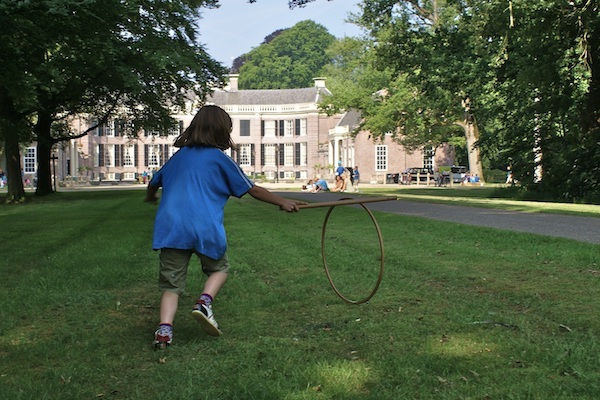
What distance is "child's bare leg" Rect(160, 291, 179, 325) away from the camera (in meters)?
4.44

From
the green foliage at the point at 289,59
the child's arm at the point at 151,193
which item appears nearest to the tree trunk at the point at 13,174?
the child's arm at the point at 151,193

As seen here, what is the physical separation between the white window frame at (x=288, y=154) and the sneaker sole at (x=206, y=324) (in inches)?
3342

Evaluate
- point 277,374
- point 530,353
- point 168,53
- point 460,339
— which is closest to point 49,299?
point 277,374

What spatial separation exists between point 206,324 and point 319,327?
0.85 metres

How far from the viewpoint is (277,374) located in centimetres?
361

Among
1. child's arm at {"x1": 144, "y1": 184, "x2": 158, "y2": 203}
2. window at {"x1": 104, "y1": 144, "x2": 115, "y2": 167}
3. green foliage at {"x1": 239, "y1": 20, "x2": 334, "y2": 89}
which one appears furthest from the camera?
green foliage at {"x1": 239, "y1": 20, "x2": 334, "y2": 89}

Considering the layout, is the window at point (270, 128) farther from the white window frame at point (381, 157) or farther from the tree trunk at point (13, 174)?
the tree trunk at point (13, 174)

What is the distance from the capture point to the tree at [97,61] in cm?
1337

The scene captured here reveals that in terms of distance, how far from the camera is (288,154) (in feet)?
293

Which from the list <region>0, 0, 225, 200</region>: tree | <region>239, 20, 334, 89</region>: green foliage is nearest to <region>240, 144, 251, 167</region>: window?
<region>239, 20, 334, 89</region>: green foliage

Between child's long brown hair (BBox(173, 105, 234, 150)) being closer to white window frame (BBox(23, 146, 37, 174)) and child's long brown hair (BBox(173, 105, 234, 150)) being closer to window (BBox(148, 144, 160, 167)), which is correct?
white window frame (BBox(23, 146, 37, 174))

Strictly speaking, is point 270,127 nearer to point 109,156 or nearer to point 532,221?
point 109,156

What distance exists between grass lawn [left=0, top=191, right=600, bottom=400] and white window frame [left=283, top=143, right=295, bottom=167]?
7988cm

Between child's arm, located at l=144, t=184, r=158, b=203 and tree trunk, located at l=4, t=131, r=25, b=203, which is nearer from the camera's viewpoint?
child's arm, located at l=144, t=184, r=158, b=203
